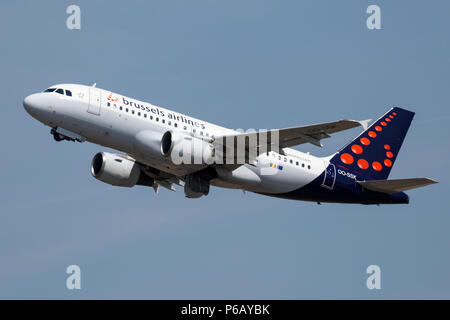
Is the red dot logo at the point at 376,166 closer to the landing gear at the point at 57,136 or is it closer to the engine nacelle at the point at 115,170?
the engine nacelle at the point at 115,170

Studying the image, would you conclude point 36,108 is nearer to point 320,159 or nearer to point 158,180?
point 158,180

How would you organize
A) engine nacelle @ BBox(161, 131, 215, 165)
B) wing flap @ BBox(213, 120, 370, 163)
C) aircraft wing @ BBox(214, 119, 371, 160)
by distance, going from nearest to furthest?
aircraft wing @ BBox(214, 119, 371, 160) < wing flap @ BBox(213, 120, 370, 163) < engine nacelle @ BBox(161, 131, 215, 165)

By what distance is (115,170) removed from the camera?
50.1 metres

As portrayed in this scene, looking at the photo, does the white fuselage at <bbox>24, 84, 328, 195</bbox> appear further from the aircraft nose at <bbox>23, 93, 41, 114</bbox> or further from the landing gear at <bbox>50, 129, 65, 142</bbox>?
the landing gear at <bbox>50, 129, 65, 142</bbox>

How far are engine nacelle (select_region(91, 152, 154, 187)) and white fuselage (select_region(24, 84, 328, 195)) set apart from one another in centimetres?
340

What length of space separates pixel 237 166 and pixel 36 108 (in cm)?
1159

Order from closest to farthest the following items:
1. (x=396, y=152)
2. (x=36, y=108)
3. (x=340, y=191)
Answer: (x=36, y=108) < (x=340, y=191) < (x=396, y=152)

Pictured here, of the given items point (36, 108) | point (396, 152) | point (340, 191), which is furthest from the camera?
point (396, 152)

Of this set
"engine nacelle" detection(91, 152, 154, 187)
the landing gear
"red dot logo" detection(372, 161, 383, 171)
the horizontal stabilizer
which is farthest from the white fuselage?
"red dot logo" detection(372, 161, 383, 171)

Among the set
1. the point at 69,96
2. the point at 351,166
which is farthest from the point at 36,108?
the point at 351,166

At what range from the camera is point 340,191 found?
50938 millimetres

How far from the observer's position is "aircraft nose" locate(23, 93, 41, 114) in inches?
1761

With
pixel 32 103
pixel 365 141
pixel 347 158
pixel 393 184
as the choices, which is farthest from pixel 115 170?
pixel 393 184

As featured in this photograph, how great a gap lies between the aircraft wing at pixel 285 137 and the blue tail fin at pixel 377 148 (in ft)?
24.4
